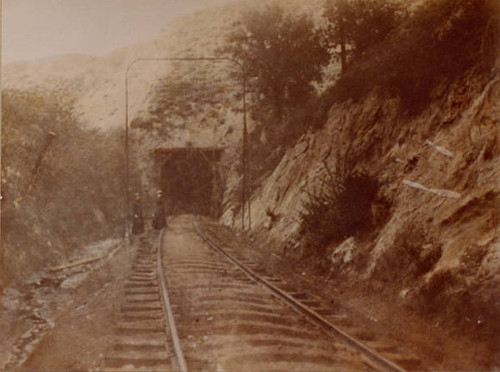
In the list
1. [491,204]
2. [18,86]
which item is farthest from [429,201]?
[18,86]

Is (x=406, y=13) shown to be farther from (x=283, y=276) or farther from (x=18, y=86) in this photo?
(x=18, y=86)

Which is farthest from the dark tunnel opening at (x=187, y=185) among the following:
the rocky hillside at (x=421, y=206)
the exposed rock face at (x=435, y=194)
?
the exposed rock face at (x=435, y=194)

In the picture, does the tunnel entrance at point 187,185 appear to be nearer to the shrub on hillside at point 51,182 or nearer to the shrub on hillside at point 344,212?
the shrub on hillside at point 51,182

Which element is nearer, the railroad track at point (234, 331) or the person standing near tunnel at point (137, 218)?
A: the railroad track at point (234, 331)

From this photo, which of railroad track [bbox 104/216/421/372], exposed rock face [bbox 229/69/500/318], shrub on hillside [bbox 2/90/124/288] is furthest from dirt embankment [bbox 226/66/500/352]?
shrub on hillside [bbox 2/90/124/288]

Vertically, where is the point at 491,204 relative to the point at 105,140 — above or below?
below

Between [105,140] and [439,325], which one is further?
[105,140]

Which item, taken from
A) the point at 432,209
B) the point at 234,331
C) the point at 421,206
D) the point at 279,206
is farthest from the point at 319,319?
the point at 279,206
